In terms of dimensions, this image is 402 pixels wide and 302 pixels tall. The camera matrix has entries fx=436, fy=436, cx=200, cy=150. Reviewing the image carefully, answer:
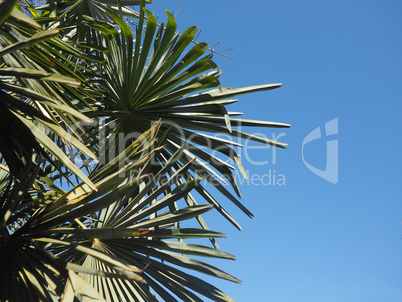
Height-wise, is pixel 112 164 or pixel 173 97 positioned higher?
pixel 173 97

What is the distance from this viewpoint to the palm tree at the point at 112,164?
1504 millimetres

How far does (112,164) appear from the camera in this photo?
5.57 feet

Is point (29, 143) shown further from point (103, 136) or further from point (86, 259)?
point (103, 136)

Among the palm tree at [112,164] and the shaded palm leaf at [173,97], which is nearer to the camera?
the palm tree at [112,164]

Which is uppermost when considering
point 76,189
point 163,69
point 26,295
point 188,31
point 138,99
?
point 188,31

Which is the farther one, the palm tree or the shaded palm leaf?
the shaded palm leaf

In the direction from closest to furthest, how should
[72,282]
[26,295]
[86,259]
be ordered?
[72,282] → [26,295] → [86,259]

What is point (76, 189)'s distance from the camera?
63.7 inches

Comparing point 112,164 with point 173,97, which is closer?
point 112,164

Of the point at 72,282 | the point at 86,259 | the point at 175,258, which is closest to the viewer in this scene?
the point at 72,282

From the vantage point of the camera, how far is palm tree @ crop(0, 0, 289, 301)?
1.50m

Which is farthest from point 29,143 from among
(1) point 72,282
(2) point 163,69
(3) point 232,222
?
(3) point 232,222

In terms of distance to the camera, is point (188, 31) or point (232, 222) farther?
point (232, 222)

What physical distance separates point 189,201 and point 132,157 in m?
1.05
